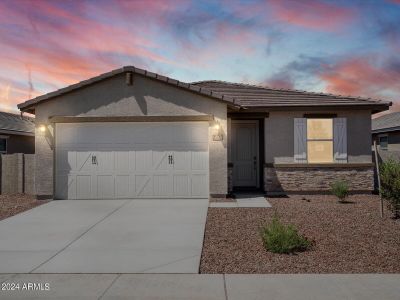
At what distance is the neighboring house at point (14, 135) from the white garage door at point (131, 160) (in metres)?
10.4

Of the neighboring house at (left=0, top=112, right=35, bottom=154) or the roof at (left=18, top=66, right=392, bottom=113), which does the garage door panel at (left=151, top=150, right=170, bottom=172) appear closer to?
the roof at (left=18, top=66, right=392, bottom=113)

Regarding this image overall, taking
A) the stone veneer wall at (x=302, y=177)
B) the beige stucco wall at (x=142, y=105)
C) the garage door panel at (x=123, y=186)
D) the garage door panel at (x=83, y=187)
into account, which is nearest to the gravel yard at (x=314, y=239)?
the stone veneer wall at (x=302, y=177)

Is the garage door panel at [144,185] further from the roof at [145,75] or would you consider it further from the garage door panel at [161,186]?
the roof at [145,75]

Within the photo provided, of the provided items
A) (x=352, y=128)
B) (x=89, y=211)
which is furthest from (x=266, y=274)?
(x=352, y=128)

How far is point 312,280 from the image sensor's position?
4852 mm

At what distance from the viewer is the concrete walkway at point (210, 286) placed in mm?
4373

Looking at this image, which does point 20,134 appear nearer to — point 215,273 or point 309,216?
point 309,216

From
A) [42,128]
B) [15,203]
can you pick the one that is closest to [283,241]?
[42,128]

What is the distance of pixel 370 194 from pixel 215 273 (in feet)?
33.1

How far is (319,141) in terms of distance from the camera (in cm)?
1338

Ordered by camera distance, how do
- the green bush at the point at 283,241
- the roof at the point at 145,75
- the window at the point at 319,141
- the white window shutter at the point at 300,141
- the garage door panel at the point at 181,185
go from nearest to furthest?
the green bush at the point at 283,241
the roof at the point at 145,75
the garage door panel at the point at 181,185
the white window shutter at the point at 300,141
the window at the point at 319,141

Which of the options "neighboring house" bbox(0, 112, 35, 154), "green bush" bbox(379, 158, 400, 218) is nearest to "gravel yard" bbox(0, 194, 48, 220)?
"neighboring house" bbox(0, 112, 35, 154)

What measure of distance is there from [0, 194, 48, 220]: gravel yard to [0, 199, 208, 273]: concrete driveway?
0.53 m

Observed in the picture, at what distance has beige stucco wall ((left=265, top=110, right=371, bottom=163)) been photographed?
13266 millimetres
